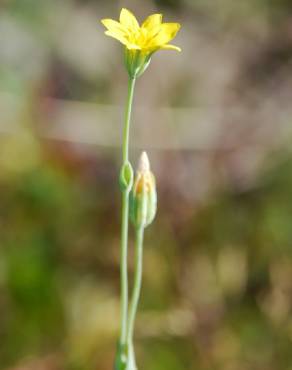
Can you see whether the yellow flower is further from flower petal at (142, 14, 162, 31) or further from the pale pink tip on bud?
the pale pink tip on bud

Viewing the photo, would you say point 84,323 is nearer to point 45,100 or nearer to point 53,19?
point 45,100

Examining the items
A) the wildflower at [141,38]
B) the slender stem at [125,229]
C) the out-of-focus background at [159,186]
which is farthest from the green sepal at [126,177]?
the out-of-focus background at [159,186]

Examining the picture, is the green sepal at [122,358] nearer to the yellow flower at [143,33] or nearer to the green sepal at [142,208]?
the green sepal at [142,208]

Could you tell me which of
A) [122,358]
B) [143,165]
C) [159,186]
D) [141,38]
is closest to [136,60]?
[141,38]

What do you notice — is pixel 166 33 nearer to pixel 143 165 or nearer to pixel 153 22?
pixel 153 22

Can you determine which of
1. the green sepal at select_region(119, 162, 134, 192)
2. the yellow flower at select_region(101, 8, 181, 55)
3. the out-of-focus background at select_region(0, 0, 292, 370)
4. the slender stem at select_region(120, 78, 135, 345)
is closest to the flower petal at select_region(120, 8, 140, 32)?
the yellow flower at select_region(101, 8, 181, 55)

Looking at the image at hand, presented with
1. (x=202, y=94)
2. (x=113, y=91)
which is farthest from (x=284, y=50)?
(x=113, y=91)
